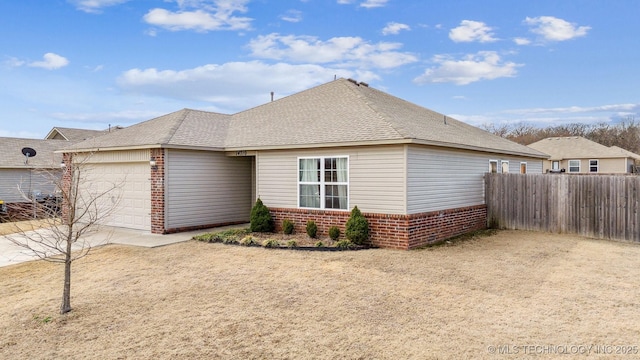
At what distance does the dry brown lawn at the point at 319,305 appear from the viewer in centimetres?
459

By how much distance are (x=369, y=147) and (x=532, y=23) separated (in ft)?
36.5

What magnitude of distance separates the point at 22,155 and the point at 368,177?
21341mm

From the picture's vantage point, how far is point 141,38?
15609mm

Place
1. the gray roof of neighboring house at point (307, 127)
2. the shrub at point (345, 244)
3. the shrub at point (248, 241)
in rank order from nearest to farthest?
the shrub at point (345, 244) → the shrub at point (248, 241) → the gray roof of neighboring house at point (307, 127)

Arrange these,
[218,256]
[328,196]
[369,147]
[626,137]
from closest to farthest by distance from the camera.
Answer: [218,256]
[369,147]
[328,196]
[626,137]

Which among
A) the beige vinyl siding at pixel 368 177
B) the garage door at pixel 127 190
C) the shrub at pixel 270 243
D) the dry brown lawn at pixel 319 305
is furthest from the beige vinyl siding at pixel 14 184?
the shrub at pixel 270 243

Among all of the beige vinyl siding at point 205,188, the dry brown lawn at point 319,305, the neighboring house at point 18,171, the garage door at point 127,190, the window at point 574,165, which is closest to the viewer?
the dry brown lawn at point 319,305

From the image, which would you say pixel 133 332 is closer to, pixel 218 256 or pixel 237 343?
pixel 237 343

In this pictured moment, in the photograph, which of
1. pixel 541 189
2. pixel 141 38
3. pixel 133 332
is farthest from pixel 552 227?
pixel 141 38

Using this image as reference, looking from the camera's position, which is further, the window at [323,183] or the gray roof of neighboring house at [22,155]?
the gray roof of neighboring house at [22,155]

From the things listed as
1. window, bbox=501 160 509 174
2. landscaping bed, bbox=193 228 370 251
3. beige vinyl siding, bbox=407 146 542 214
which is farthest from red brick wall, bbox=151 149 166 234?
window, bbox=501 160 509 174

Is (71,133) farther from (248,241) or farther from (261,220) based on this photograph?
(248,241)

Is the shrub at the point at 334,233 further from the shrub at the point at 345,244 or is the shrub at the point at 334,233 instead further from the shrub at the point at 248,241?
the shrub at the point at 248,241

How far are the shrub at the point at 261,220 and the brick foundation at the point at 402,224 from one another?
22cm
